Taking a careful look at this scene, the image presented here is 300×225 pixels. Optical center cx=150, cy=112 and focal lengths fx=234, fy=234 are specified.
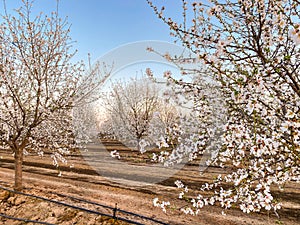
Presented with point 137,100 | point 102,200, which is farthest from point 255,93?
point 137,100

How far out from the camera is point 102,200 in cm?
769

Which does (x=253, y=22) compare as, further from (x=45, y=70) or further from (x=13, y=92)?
(x=13, y=92)

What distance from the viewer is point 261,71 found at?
115 inches

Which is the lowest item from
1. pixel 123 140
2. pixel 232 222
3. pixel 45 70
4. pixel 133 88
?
pixel 232 222

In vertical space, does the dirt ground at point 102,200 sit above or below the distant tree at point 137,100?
below

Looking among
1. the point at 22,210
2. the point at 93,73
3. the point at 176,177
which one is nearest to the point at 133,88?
the point at 176,177

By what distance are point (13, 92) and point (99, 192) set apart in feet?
15.0

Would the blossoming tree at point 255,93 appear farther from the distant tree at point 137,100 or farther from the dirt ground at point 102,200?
the distant tree at point 137,100

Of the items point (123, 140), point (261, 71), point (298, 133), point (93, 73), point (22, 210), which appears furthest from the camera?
point (123, 140)

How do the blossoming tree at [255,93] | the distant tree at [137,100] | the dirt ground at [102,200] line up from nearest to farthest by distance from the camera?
1. the blossoming tree at [255,93]
2. the dirt ground at [102,200]
3. the distant tree at [137,100]

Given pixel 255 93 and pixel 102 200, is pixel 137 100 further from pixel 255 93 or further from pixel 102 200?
pixel 255 93

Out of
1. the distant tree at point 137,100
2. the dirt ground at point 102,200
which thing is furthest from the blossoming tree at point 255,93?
the distant tree at point 137,100

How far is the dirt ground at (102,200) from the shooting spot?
5855mm

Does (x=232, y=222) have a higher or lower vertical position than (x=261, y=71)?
lower
